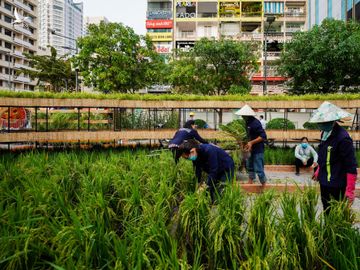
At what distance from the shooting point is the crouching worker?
429 cm

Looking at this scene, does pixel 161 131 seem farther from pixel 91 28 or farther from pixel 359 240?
pixel 91 28

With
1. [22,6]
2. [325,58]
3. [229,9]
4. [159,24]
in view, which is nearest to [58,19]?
[22,6]

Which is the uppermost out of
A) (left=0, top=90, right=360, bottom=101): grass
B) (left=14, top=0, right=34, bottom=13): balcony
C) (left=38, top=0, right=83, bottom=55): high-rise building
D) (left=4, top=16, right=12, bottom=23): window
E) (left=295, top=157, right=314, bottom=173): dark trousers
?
(left=38, top=0, right=83, bottom=55): high-rise building

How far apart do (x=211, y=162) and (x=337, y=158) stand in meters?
1.46

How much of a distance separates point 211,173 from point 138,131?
7195 millimetres

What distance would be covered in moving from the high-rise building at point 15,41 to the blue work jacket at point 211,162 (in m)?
51.3

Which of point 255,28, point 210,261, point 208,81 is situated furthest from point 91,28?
point 210,261

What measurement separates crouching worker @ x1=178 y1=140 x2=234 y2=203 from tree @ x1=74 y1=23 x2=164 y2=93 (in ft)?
68.3

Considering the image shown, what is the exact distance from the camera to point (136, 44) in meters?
26.5

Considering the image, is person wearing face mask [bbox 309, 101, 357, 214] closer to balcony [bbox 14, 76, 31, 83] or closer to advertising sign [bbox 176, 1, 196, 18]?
advertising sign [bbox 176, 1, 196, 18]

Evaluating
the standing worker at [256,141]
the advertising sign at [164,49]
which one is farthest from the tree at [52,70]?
the standing worker at [256,141]

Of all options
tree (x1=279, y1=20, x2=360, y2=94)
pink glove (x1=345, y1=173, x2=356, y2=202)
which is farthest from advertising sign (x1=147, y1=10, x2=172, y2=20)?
pink glove (x1=345, y1=173, x2=356, y2=202)

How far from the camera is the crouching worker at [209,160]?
4.29 metres

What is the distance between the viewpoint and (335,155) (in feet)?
13.0
